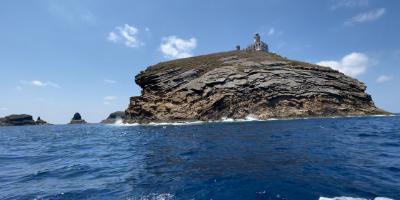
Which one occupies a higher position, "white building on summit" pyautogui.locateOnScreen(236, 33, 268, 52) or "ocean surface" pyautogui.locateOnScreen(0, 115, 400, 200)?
"white building on summit" pyautogui.locateOnScreen(236, 33, 268, 52)

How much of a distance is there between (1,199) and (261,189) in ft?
35.1

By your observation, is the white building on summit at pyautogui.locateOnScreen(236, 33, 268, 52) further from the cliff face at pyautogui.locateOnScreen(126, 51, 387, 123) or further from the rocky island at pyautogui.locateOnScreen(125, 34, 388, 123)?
the cliff face at pyautogui.locateOnScreen(126, 51, 387, 123)

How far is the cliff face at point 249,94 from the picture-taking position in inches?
3957

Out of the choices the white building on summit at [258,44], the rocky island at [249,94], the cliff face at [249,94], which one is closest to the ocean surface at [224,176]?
the rocky island at [249,94]

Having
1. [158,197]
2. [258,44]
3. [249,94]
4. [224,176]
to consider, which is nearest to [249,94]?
[249,94]

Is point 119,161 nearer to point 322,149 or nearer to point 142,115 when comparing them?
point 322,149

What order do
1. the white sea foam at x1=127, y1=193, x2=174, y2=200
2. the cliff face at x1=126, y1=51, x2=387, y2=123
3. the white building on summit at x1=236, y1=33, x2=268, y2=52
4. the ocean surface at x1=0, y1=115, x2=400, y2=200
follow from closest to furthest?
the white sea foam at x1=127, y1=193, x2=174, y2=200 < the ocean surface at x1=0, y1=115, x2=400, y2=200 < the cliff face at x1=126, y1=51, x2=387, y2=123 < the white building on summit at x1=236, y1=33, x2=268, y2=52

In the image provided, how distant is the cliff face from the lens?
3957 inches

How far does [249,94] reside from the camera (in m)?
103

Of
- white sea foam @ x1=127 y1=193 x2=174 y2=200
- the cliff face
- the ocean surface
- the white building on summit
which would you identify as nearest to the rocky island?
the cliff face

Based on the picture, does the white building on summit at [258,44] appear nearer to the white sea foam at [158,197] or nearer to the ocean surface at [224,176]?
the ocean surface at [224,176]

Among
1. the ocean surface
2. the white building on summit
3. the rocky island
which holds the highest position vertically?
the white building on summit

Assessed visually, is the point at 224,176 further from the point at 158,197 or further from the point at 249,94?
the point at 249,94

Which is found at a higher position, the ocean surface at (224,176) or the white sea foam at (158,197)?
the ocean surface at (224,176)
